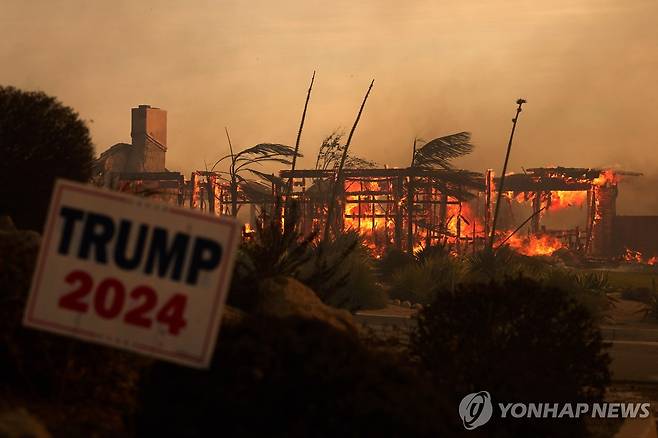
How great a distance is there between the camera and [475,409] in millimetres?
7875

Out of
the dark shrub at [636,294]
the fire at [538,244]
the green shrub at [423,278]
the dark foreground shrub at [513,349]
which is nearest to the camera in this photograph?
the dark foreground shrub at [513,349]

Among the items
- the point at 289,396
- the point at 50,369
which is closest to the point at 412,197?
the point at 50,369

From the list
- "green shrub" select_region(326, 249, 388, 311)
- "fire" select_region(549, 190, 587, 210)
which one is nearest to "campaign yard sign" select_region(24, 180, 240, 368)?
"green shrub" select_region(326, 249, 388, 311)

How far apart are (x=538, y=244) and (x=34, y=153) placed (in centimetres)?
5725

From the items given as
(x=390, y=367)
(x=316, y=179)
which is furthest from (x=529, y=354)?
(x=316, y=179)

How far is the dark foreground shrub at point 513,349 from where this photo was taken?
7995 mm

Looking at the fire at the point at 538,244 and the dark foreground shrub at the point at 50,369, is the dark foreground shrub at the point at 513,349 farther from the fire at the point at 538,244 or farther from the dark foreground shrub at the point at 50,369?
the fire at the point at 538,244

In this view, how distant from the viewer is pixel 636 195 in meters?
127

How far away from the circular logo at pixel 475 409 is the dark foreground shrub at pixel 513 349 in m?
0.05

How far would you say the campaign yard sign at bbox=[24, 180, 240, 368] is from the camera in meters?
4.80

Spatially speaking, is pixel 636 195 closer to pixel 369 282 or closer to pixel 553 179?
pixel 553 179

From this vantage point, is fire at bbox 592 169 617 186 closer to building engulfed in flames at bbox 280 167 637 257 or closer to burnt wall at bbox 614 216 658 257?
building engulfed in flames at bbox 280 167 637 257

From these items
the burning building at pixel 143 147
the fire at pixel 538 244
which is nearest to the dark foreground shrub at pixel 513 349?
the burning building at pixel 143 147

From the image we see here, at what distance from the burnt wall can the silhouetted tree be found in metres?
59.9
